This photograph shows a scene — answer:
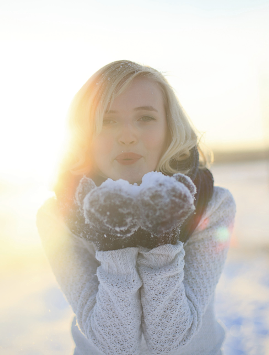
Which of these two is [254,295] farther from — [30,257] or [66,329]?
[30,257]

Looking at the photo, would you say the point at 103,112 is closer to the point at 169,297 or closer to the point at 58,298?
the point at 169,297

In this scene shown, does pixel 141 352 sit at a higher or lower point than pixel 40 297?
higher

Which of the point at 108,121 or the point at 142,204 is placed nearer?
the point at 142,204

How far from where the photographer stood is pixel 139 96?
1297mm

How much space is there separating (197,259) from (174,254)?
26 cm

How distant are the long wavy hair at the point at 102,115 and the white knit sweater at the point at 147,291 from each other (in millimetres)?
376

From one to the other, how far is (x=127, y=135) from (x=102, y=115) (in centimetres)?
16

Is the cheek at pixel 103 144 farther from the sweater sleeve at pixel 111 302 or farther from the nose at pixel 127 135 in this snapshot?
the sweater sleeve at pixel 111 302

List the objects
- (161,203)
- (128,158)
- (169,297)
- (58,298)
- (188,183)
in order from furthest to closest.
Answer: (58,298)
(128,158)
(169,297)
(188,183)
(161,203)

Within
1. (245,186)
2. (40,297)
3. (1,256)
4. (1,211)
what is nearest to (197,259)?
(40,297)

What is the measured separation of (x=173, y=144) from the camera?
4.53 ft

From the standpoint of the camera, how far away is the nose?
124 centimetres

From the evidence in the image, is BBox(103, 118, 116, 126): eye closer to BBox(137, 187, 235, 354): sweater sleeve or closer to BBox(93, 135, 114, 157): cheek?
BBox(93, 135, 114, 157): cheek

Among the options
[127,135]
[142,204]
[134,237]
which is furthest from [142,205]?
[127,135]
